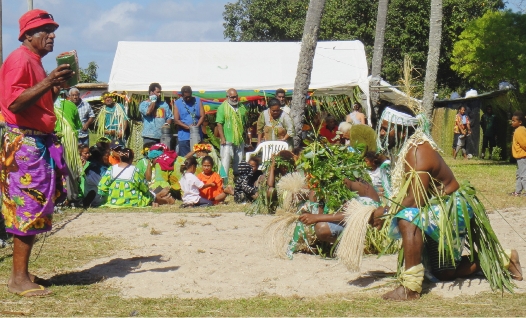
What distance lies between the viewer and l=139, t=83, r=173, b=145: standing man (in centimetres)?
1438

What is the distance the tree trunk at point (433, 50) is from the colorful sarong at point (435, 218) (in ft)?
35.0

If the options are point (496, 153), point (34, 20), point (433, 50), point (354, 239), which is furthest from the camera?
point (496, 153)

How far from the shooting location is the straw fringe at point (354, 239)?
618cm

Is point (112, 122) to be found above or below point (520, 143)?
above

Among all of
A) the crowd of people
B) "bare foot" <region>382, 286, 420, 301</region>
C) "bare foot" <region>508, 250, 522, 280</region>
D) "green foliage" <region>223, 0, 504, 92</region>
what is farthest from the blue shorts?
"green foliage" <region>223, 0, 504, 92</region>

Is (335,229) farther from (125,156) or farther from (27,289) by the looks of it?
(125,156)

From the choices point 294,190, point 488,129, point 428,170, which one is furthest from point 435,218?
point 488,129

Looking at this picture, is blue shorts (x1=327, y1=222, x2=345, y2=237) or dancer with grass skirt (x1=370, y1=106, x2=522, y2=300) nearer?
dancer with grass skirt (x1=370, y1=106, x2=522, y2=300)

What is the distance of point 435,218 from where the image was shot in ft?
19.2

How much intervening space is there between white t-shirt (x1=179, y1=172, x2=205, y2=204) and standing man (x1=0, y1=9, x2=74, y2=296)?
5.83 m

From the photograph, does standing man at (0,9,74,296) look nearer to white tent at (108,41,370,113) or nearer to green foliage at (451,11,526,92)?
white tent at (108,41,370,113)

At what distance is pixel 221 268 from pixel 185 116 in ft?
25.1

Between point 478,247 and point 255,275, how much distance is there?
1.88 m

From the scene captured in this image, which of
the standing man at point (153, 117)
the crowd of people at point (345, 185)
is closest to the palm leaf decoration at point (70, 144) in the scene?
the standing man at point (153, 117)
